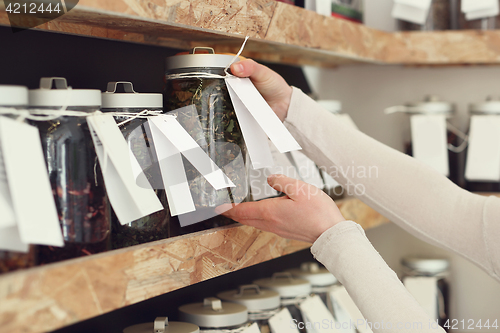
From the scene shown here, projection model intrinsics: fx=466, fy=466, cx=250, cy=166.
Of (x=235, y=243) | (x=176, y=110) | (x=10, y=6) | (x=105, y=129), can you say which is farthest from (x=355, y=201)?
(x=10, y=6)

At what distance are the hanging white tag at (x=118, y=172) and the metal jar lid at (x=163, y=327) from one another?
0.28 m

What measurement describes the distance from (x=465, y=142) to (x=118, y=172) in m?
1.19

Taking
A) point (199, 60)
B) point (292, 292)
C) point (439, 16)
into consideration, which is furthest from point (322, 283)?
point (439, 16)

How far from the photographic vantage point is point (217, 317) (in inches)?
33.5

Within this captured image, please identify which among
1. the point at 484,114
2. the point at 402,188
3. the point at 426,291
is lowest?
the point at 426,291

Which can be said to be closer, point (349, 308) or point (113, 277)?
point (113, 277)

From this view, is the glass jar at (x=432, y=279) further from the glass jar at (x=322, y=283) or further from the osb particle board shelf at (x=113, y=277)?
the osb particle board shelf at (x=113, y=277)

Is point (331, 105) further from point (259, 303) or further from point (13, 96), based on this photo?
point (13, 96)

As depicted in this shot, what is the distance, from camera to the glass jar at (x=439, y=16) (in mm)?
1367

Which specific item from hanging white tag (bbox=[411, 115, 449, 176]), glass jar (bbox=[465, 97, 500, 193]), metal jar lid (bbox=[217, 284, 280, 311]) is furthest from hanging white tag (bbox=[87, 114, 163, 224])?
glass jar (bbox=[465, 97, 500, 193])

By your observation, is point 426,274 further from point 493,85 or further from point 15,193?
point 15,193

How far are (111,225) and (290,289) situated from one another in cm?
60

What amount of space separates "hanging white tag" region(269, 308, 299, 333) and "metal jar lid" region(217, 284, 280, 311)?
2cm

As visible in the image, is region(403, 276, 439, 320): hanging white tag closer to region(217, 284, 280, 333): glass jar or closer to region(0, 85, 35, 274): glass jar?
region(217, 284, 280, 333): glass jar
